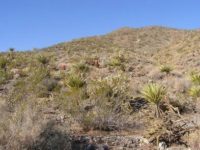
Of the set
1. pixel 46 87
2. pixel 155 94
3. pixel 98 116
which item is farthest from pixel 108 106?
pixel 46 87

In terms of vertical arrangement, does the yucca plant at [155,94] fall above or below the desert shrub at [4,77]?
below

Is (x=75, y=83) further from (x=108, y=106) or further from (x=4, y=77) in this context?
(x=4, y=77)

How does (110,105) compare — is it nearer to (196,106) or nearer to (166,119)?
(166,119)

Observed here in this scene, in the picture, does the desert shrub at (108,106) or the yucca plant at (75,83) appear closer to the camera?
the desert shrub at (108,106)

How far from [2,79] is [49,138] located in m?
10.6

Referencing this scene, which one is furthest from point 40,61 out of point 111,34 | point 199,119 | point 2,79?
point 111,34

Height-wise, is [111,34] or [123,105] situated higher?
[111,34]

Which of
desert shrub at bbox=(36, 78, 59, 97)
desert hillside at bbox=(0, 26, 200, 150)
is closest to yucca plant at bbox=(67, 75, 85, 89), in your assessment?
desert hillside at bbox=(0, 26, 200, 150)

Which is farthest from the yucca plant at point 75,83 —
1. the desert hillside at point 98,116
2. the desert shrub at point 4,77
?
the desert shrub at point 4,77

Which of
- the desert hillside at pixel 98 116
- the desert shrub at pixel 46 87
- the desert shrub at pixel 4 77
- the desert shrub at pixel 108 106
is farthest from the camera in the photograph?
the desert shrub at pixel 4 77

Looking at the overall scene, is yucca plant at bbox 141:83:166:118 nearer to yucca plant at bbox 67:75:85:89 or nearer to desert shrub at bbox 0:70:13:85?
yucca plant at bbox 67:75:85:89

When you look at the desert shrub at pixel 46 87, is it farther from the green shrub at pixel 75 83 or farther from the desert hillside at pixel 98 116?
the green shrub at pixel 75 83

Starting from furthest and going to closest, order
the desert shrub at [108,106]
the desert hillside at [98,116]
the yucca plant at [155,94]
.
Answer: the yucca plant at [155,94] < the desert shrub at [108,106] < the desert hillside at [98,116]

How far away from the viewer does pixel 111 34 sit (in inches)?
2347
